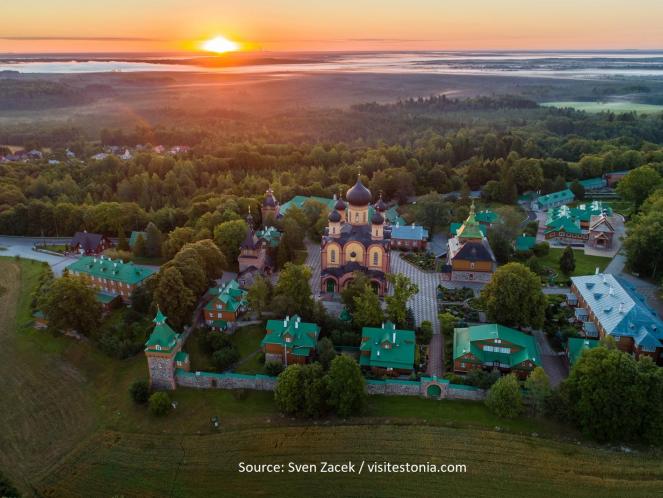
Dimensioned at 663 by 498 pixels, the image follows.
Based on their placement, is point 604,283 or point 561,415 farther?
point 604,283

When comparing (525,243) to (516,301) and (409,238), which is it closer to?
(409,238)

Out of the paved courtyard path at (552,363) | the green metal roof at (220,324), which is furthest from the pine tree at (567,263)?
the green metal roof at (220,324)

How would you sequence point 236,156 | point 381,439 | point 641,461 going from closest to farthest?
1. point 641,461
2. point 381,439
3. point 236,156

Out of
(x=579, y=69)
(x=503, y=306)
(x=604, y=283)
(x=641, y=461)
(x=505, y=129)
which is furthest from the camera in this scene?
(x=579, y=69)

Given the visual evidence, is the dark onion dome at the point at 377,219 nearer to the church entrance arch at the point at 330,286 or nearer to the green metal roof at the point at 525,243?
the church entrance arch at the point at 330,286

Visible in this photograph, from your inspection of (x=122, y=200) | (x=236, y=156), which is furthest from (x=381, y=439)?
(x=236, y=156)

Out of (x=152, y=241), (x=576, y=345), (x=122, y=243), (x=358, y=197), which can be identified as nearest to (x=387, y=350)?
(x=576, y=345)

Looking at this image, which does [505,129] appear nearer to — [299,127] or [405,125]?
[405,125]

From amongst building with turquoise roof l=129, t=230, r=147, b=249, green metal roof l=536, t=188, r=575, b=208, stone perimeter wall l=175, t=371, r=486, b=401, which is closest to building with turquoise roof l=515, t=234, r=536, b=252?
green metal roof l=536, t=188, r=575, b=208

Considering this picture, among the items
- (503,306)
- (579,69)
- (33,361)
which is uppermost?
(579,69)
